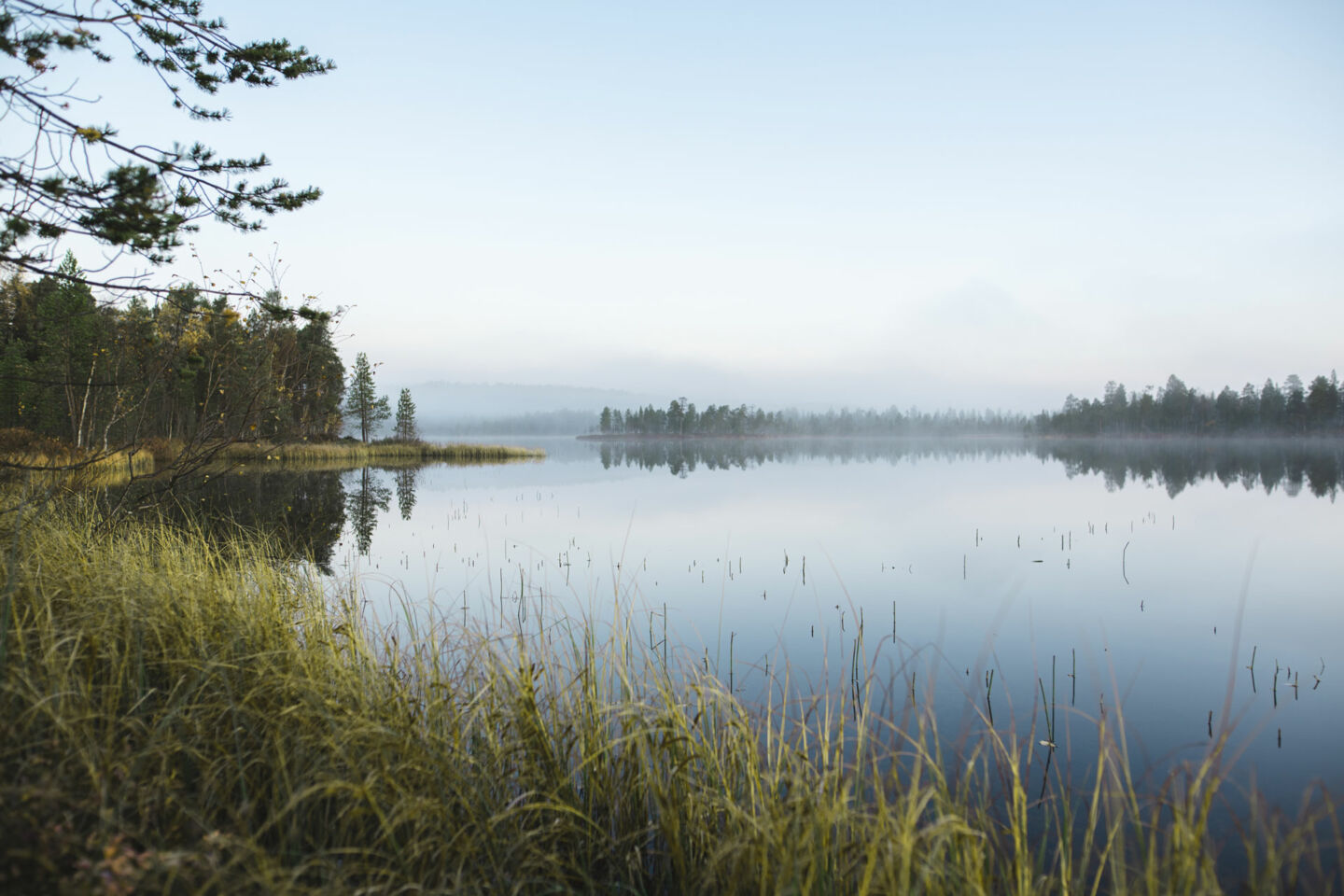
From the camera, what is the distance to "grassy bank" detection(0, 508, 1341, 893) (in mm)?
2330

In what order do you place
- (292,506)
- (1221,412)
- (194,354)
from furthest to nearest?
(1221,412)
(292,506)
(194,354)

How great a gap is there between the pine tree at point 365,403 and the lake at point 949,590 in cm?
3726

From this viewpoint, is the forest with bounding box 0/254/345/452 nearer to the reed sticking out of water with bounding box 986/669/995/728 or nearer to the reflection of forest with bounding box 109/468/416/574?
the reflection of forest with bounding box 109/468/416/574

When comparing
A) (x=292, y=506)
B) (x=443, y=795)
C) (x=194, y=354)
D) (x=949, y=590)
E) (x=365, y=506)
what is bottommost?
(x=949, y=590)

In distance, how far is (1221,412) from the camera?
109625 mm

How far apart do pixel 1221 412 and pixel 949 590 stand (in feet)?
430

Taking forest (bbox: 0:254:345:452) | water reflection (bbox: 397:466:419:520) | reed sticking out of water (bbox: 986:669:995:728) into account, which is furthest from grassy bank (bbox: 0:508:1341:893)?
water reflection (bbox: 397:466:419:520)

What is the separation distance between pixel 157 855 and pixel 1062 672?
7711 millimetres

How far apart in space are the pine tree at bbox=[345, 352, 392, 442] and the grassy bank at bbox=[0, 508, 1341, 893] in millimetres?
60356

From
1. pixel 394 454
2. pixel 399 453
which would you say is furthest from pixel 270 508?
pixel 399 453

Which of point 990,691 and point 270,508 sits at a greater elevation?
point 270,508

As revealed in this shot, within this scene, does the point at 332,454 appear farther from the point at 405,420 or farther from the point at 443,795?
the point at 443,795

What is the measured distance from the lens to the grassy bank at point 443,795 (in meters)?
2.33

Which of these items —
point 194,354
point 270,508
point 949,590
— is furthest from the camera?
point 270,508
